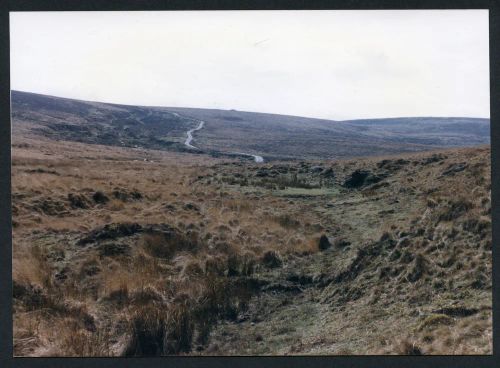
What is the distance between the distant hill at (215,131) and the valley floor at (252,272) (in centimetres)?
1374

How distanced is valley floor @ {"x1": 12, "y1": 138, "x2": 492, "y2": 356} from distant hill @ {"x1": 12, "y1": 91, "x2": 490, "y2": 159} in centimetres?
1374

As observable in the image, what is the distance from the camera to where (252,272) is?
6.98 metres

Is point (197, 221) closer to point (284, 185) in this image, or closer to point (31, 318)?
point (31, 318)

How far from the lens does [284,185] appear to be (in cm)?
1352

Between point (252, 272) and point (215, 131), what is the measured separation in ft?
92.4

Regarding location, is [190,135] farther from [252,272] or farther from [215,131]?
[252,272]

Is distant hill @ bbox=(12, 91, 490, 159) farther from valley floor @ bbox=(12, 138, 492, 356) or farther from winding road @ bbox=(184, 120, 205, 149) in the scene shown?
valley floor @ bbox=(12, 138, 492, 356)

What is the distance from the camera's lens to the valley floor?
541 centimetres

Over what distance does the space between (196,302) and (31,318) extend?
2.04m

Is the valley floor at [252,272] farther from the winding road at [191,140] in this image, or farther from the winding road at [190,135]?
the winding road at [190,135]

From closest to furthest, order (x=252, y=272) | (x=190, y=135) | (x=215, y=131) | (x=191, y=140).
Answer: (x=252, y=272) < (x=191, y=140) < (x=190, y=135) < (x=215, y=131)

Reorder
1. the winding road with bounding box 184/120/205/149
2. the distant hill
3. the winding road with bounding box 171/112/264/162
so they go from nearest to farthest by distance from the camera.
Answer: the winding road with bounding box 171/112/264/162 → the distant hill → the winding road with bounding box 184/120/205/149

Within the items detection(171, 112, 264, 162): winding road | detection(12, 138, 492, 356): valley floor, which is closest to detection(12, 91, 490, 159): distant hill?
detection(171, 112, 264, 162): winding road

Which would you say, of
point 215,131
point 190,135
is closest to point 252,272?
point 190,135
